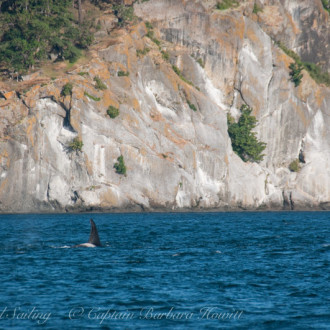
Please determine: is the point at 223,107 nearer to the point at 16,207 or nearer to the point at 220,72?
the point at 220,72

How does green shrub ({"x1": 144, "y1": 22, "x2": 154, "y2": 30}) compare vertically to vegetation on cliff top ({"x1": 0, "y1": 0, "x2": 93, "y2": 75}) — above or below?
above

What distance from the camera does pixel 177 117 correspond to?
3061 inches

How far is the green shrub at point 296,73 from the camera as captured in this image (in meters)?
87.7

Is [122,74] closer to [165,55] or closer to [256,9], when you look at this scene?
[165,55]

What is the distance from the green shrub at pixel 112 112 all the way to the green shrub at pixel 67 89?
4797mm

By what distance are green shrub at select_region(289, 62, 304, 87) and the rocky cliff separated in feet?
2.58

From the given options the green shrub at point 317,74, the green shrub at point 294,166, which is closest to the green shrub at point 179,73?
the green shrub at point 294,166

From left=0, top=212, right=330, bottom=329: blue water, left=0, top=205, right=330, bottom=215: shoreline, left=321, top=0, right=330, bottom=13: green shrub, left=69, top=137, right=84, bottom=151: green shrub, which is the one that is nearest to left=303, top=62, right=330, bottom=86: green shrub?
Answer: left=321, top=0, right=330, bottom=13: green shrub

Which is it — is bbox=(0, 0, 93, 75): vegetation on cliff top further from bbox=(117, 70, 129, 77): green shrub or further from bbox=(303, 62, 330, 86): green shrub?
bbox=(303, 62, 330, 86): green shrub

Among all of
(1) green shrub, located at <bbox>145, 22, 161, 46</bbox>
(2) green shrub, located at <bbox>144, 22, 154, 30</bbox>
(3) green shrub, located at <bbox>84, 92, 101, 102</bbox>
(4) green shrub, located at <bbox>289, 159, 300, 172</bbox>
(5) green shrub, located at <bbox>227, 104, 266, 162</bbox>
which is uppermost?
(2) green shrub, located at <bbox>144, 22, 154, 30</bbox>

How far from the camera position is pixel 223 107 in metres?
85.4

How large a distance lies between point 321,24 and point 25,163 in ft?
169

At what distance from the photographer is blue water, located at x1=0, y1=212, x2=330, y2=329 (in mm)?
18359

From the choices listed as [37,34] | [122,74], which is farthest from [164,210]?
[37,34]
